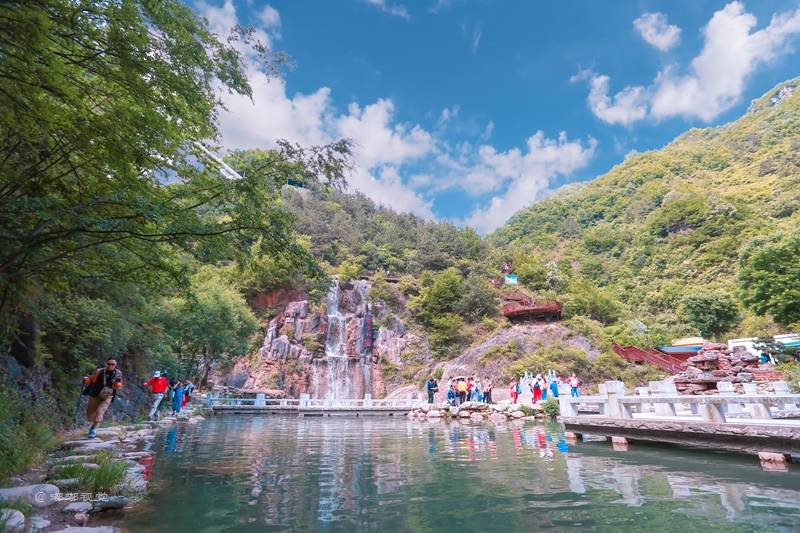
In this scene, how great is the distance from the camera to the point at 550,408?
57.9ft

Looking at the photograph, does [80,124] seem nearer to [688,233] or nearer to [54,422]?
[54,422]

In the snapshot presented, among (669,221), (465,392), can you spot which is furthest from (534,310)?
(669,221)

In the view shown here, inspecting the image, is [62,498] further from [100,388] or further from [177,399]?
[177,399]

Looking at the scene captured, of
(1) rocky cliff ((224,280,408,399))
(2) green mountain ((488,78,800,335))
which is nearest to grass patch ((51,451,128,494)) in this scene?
(1) rocky cliff ((224,280,408,399))

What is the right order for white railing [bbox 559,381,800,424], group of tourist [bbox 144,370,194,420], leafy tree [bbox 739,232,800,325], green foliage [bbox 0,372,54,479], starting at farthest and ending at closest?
leafy tree [bbox 739,232,800,325], group of tourist [bbox 144,370,194,420], white railing [bbox 559,381,800,424], green foliage [bbox 0,372,54,479]

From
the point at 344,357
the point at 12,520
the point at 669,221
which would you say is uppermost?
the point at 669,221

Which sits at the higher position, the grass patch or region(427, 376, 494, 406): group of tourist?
region(427, 376, 494, 406): group of tourist

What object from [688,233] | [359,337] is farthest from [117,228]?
[688,233]

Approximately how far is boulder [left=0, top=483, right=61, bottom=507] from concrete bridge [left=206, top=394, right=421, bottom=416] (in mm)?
19744

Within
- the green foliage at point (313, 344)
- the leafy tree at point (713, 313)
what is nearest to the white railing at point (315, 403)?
the green foliage at point (313, 344)

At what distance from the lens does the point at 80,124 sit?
13.7 ft

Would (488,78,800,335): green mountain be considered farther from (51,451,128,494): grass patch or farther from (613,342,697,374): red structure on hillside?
(51,451,128,494): grass patch

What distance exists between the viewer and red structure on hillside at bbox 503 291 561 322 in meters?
31.2

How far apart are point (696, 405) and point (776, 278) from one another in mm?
24190
